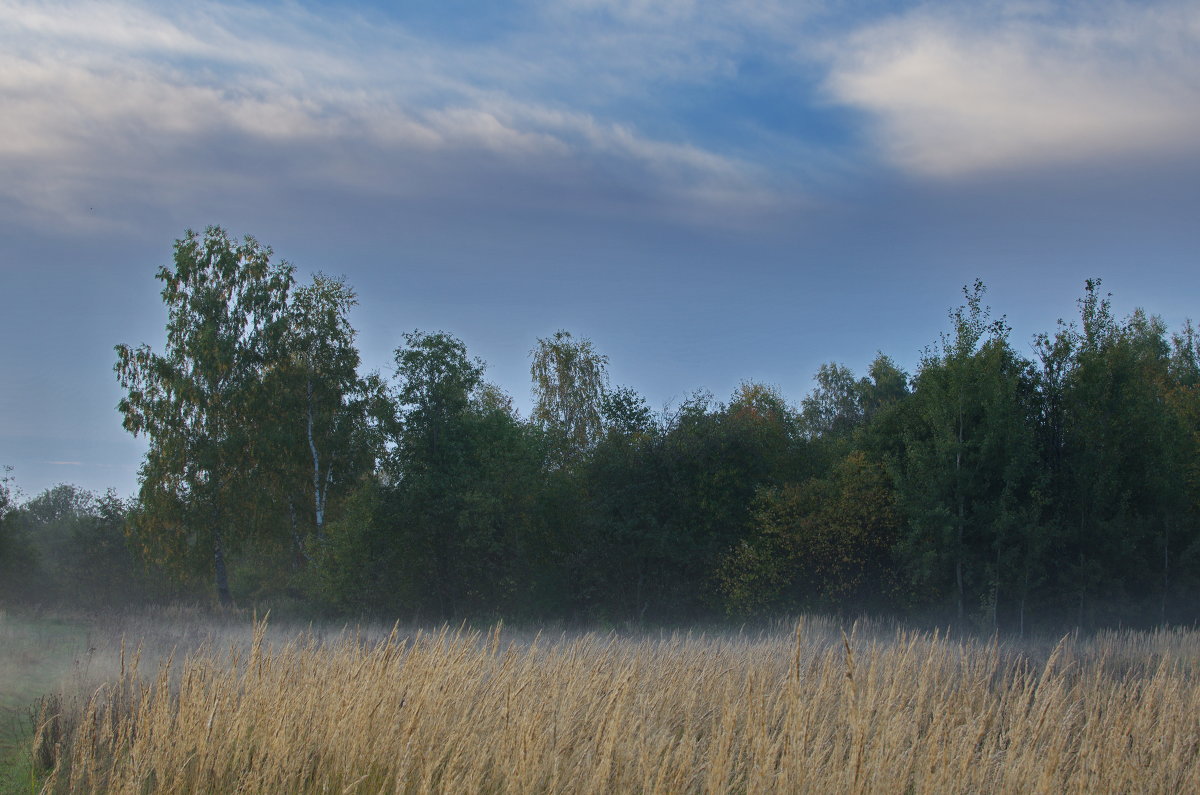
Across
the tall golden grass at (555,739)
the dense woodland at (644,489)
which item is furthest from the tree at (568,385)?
the tall golden grass at (555,739)

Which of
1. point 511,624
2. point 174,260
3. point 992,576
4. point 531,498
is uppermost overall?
point 174,260

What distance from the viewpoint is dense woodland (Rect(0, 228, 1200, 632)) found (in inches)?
931

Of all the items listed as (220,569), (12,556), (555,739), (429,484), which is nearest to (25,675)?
(555,739)

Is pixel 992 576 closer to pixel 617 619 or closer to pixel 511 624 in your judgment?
pixel 617 619

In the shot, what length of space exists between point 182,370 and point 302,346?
3870mm

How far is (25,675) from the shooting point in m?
12.1

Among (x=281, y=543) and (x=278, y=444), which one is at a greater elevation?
(x=278, y=444)

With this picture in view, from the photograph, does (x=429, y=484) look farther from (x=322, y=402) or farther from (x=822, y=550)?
(x=822, y=550)

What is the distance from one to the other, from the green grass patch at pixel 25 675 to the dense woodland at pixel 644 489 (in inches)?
341

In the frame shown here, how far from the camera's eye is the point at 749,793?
162 inches

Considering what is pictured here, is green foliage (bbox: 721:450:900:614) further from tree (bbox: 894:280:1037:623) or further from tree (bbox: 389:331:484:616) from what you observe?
tree (bbox: 389:331:484:616)

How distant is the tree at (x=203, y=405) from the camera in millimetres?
28672

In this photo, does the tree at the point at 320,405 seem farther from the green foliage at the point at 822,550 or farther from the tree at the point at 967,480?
the tree at the point at 967,480

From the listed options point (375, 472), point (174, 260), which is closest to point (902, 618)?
point (375, 472)
